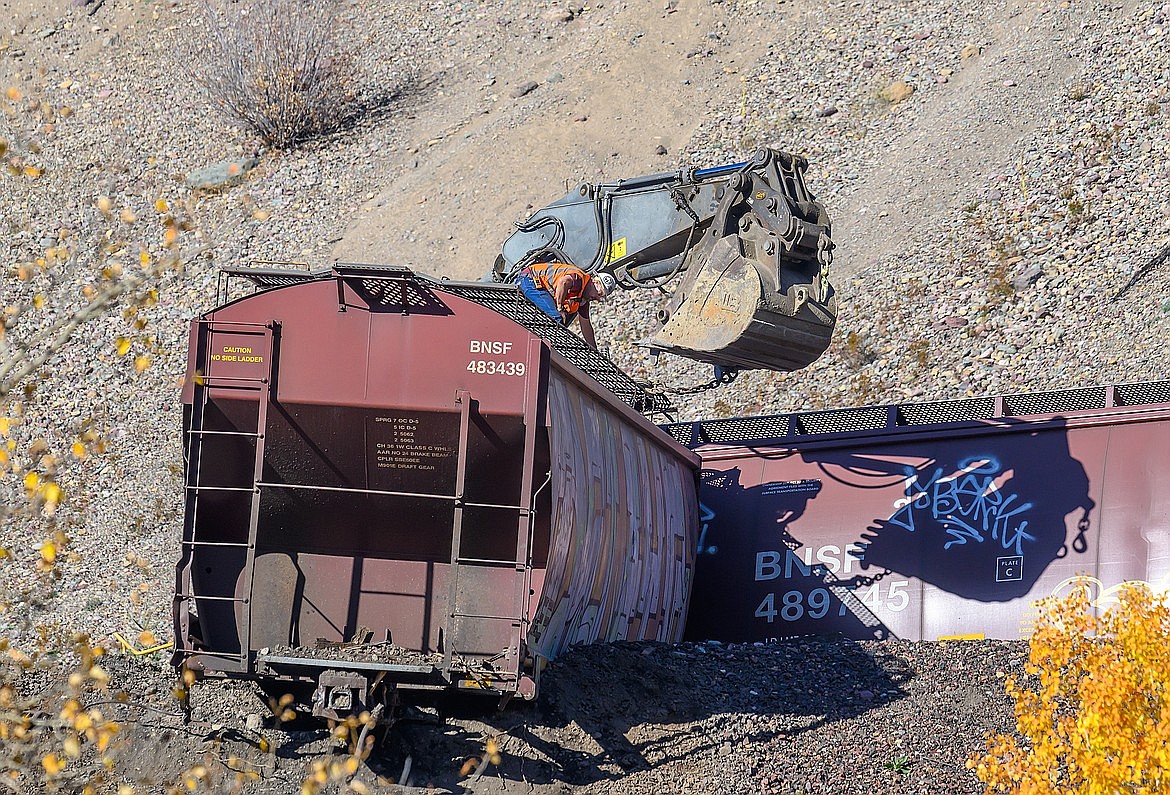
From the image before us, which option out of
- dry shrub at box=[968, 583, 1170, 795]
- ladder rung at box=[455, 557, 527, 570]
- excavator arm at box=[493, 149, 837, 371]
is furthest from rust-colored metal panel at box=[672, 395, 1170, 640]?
ladder rung at box=[455, 557, 527, 570]

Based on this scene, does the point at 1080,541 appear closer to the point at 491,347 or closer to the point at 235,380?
the point at 491,347

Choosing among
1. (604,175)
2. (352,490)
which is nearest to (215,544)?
(352,490)

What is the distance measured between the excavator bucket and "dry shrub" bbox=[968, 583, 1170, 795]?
3.56 m

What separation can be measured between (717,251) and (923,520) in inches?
152

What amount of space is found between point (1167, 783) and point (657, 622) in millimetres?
6027

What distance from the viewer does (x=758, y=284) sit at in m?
10.6

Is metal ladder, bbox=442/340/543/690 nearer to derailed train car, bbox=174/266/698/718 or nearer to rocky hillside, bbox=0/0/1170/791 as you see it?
derailed train car, bbox=174/266/698/718

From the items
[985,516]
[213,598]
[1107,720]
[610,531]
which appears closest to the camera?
[1107,720]

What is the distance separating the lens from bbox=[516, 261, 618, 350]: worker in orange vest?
11.0 metres

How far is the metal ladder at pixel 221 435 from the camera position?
28.7ft


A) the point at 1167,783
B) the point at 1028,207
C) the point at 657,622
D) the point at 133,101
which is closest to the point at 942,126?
the point at 1028,207

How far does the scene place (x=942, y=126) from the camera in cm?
2475

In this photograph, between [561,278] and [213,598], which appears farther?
[561,278]

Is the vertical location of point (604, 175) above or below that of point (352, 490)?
above
